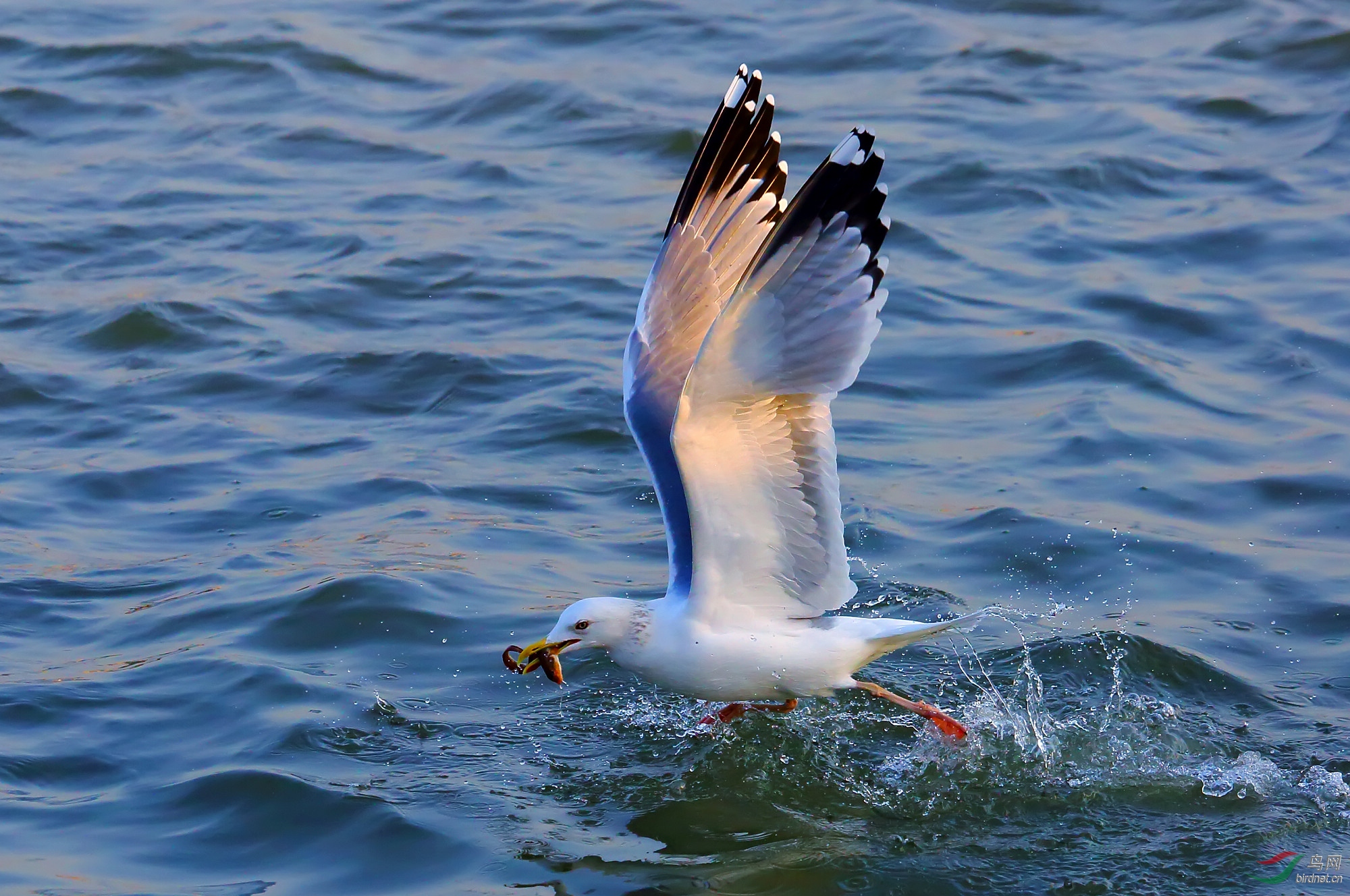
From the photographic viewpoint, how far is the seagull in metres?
5.46

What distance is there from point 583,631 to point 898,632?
1075 mm

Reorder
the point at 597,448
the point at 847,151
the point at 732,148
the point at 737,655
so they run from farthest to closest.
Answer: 1. the point at 597,448
2. the point at 732,148
3. the point at 737,655
4. the point at 847,151

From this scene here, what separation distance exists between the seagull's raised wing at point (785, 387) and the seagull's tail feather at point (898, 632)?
309 mm

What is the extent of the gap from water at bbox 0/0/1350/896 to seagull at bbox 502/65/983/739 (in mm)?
516

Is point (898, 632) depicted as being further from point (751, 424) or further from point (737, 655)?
point (751, 424)

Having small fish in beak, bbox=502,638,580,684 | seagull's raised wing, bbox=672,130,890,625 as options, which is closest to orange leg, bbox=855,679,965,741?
seagull's raised wing, bbox=672,130,890,625

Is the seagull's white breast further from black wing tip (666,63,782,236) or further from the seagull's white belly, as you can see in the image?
black wing tip (666,63,782,236)

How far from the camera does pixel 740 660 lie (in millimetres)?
6016

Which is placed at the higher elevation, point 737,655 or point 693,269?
point 693,269

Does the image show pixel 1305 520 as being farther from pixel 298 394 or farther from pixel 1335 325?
pixel 298 394

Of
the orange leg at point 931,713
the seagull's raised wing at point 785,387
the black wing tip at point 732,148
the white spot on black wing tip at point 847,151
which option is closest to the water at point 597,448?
the orange leg at point 931,713

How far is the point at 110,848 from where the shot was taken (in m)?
5.87

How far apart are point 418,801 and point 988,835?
193 cm

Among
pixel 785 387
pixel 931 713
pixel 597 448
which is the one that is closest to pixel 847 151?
pixel 785 387
